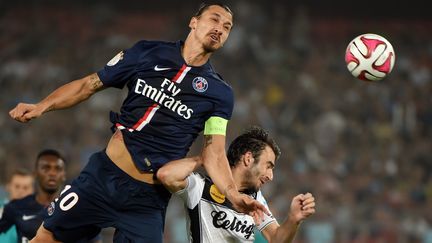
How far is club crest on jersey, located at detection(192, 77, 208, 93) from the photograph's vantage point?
15.5ft

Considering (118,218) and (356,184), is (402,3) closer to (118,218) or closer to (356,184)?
(356,184)

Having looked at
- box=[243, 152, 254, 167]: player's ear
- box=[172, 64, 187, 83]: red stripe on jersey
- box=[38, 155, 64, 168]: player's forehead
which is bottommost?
box=[243, 152, 254, 167]: player's ear

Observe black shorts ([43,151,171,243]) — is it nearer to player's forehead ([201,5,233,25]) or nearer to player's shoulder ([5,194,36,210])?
player's forehead ([201,5,233,25])

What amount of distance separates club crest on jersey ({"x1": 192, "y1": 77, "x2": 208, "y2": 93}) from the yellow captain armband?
0.57ft

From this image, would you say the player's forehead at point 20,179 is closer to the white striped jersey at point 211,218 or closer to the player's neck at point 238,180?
the white striped jersey at point 211,218

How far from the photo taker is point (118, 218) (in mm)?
4621

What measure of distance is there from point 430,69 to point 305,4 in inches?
98.7

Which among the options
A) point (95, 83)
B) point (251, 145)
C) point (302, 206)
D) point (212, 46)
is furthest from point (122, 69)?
point (302, 206)

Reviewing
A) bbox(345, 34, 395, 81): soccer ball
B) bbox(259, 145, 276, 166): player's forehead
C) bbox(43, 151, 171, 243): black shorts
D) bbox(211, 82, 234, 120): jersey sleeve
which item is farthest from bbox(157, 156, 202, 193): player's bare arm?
bbox(345, 34, 395, 81): soccer ball

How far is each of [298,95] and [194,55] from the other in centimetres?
836

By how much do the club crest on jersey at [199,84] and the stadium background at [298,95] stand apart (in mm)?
5979

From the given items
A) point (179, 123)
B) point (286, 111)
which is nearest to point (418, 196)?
point (286, 111)

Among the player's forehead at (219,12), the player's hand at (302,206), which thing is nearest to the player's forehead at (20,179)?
the player's forehead at (219,12)

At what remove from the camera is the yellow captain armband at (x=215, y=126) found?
4.70 metres
